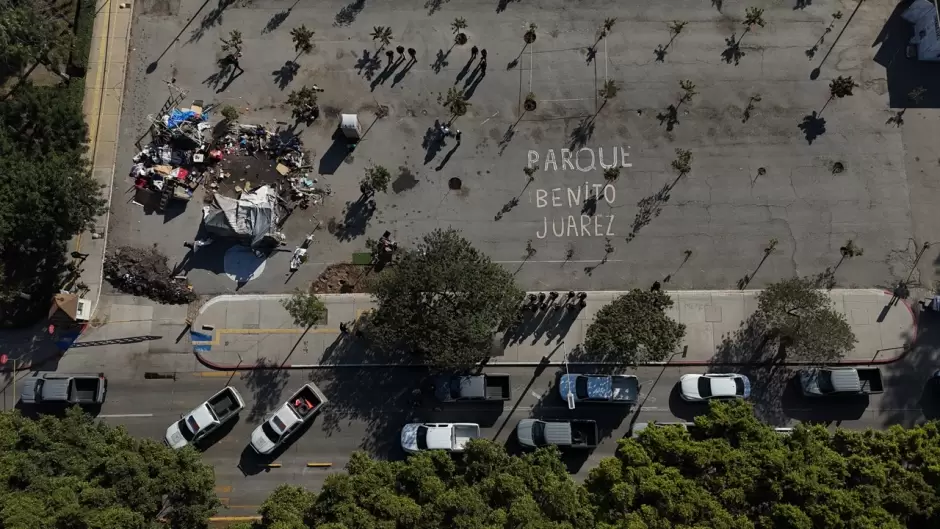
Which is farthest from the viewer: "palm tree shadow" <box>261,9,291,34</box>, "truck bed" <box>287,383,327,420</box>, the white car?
"palm tree shadow" <box>261,9,291,34</box>

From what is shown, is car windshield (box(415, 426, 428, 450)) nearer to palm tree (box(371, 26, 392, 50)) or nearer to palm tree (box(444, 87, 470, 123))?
palm tree (box(444, 87, 470, 123))

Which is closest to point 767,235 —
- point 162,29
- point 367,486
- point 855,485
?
point 855,485

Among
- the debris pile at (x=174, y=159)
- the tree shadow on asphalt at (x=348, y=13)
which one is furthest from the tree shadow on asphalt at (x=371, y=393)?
the tree shadow on asphalt at (x=348, y=13)

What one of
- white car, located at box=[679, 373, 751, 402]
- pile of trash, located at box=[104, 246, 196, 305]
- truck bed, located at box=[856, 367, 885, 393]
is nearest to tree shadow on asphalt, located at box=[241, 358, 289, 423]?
pile of trash, located at box=[104, 246, 196, 305]

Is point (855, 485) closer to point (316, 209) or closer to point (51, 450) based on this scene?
point (316, 209)

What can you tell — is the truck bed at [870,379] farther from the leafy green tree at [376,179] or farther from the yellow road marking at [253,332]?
the yellow road marking at [253,332]
